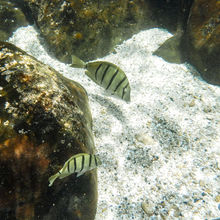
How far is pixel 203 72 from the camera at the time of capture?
4648mm

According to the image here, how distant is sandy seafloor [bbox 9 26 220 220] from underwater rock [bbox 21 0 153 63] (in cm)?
42

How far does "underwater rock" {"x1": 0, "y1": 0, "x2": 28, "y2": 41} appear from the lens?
4.90m

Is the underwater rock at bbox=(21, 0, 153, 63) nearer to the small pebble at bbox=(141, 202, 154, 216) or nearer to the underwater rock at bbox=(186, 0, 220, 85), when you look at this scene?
the underwater rock at bbox=(186, 0, 220, 85)

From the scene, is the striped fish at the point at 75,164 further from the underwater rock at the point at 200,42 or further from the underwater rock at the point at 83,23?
the underwater rock at the point at 200,42

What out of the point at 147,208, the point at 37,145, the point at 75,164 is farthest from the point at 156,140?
the point at 37,145

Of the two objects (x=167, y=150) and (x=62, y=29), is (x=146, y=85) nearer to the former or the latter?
(x=167, y=150)

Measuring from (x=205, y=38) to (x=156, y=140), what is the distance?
9.44 feet

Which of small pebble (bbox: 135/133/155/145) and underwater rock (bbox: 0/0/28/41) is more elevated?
underwater rock (bbox: 0/0/28/41)

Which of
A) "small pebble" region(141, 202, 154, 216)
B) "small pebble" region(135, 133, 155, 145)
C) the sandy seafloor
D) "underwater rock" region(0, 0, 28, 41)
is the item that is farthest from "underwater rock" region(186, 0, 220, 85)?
"underwater rock" region(0, 0, 28, 41)

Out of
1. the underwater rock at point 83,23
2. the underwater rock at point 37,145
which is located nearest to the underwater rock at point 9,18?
the underwater rock at point 83,23

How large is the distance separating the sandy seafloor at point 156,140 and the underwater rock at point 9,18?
23 cm

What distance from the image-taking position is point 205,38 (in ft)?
14.1

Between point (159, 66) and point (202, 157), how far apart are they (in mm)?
2677

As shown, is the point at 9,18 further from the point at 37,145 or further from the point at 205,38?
the point at 205,38
